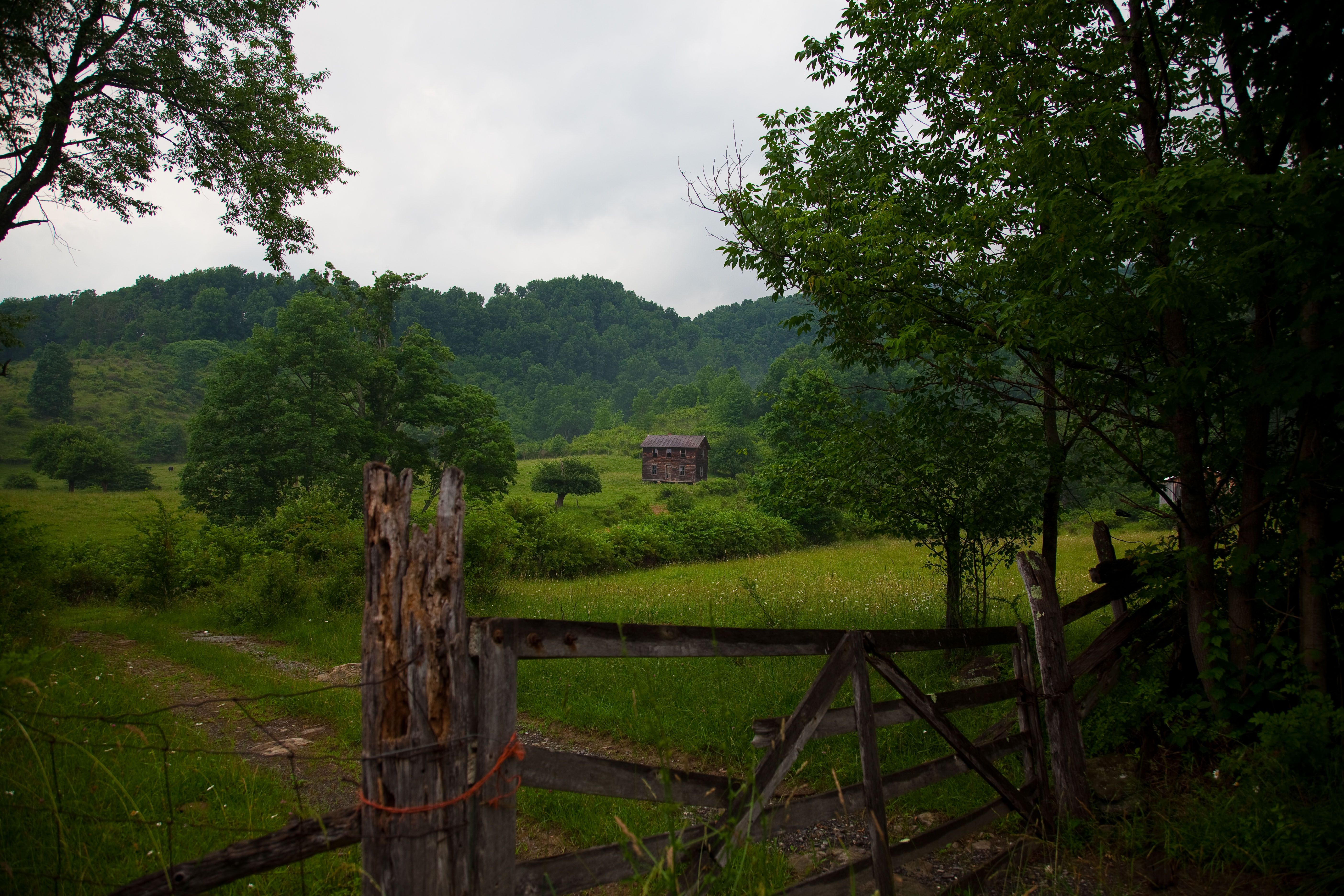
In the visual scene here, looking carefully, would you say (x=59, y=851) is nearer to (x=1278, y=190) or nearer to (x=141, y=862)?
(x=141, y=862)

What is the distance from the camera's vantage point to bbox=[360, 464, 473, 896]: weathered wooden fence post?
Result: 2.16 metres

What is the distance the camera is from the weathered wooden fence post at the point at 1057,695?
191 inches

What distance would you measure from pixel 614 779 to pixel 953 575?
8.34 meters

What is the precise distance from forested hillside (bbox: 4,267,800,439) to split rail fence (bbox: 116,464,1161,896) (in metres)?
70.1

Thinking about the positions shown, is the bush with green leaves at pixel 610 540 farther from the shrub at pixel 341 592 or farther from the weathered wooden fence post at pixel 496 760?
the weathered wooden fence post at pixel 496 760

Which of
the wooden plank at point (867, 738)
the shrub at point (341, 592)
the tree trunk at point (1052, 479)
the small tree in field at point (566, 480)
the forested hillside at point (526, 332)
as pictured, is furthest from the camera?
the forested hillside at point (526, 332)

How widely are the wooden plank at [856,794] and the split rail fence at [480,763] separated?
0.01 metres

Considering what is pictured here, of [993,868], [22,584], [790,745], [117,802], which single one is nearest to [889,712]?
[790,745]

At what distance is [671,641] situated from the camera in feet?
9.62

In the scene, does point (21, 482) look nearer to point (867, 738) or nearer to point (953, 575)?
point (953, 575)

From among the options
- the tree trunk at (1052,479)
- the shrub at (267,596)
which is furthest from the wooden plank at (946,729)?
the shrub at (267,596)

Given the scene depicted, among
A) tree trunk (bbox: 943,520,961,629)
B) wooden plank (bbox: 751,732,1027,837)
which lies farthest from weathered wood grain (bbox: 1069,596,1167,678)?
tree trunk (bbox: 943,520,961,629)

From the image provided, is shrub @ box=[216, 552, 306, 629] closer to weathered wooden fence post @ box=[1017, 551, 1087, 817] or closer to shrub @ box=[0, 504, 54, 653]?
shrub @ box=[0, 504, 54, 653]

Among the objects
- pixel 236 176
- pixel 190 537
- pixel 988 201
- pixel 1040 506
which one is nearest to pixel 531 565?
pixel 190 537
